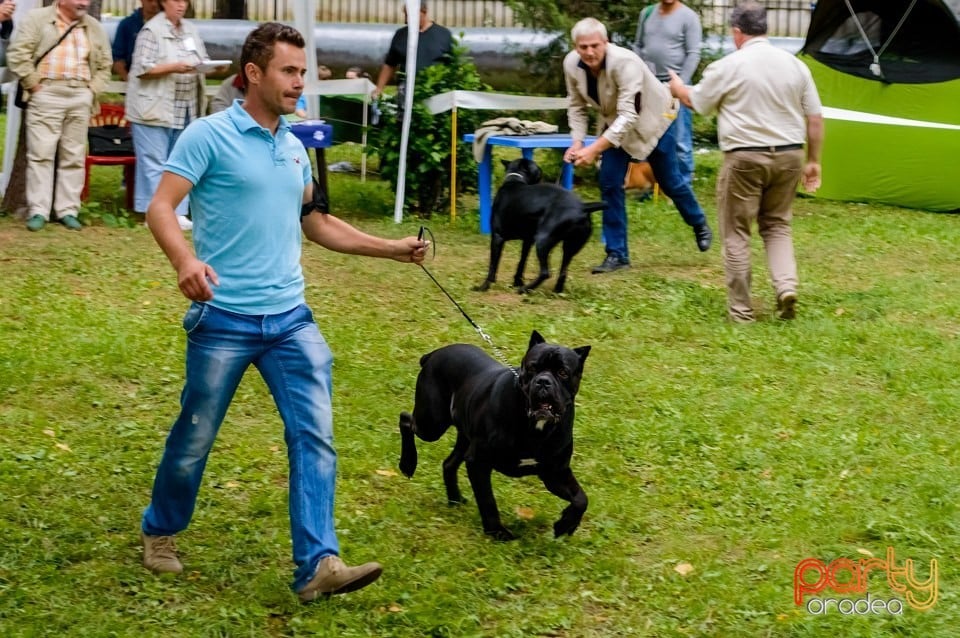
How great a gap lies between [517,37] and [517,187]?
1264cm

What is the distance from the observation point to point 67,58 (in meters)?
10.8

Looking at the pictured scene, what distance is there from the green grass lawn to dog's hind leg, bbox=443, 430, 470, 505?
80mm

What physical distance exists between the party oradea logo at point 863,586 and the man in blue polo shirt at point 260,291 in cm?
165

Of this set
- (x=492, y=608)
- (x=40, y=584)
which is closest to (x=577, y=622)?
(x=492, y=608)

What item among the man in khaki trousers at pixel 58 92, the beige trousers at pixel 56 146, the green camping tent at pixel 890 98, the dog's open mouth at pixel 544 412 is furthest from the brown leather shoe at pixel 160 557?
the green camping tent at pixel 890 98

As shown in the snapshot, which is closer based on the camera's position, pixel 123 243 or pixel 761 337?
pixel 761 337

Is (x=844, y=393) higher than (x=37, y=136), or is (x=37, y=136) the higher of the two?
(x=37, y=136)

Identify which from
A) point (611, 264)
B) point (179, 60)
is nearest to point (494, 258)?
point (611, 264)

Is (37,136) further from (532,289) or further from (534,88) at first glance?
(534,88)

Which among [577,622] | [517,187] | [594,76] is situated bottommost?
[577,622]

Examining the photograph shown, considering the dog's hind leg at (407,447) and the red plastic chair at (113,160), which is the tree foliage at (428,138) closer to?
the red plastic chair at (113,160)

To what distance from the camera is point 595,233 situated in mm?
12023

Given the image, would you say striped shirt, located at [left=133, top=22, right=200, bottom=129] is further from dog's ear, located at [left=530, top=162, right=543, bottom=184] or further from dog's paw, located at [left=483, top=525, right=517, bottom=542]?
dog's paw, located at [left=483, top=525, right=517, bottom=542]

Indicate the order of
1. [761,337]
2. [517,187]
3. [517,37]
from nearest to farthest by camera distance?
[761,337] → [517,187] → [517,37]
